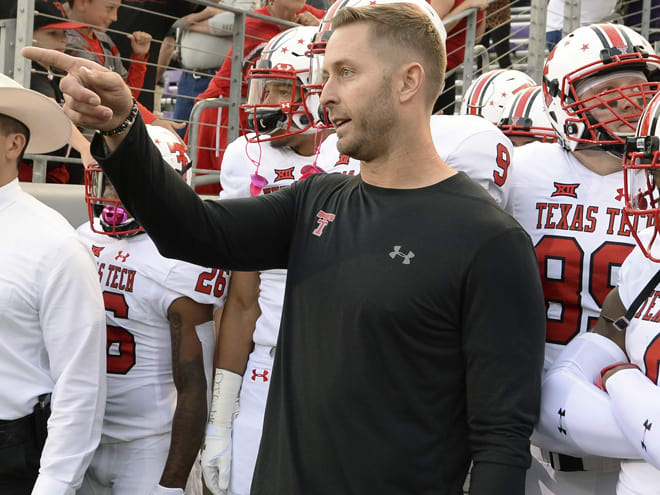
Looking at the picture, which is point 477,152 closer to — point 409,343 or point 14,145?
point 409,343

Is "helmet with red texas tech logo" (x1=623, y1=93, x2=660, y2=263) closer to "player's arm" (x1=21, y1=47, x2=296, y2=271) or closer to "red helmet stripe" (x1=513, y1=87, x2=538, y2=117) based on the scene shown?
"player's arm" (x1=21, y1=47, x2=296, y2=271)

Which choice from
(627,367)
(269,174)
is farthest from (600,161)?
(269,174)

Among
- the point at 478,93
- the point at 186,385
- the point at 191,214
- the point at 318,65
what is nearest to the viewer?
the point at 191,214

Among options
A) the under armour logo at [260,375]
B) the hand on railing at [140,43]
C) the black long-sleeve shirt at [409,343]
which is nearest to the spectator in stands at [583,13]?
the hand on railing at [140,43]

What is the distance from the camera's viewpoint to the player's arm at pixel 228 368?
3.35 m

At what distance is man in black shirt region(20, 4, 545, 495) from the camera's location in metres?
2.00

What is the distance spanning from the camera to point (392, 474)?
2029 millimetres

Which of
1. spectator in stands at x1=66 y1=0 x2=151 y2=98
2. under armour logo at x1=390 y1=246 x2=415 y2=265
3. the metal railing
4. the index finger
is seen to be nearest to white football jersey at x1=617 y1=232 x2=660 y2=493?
Result: under armour logo at x1=390 y1=246 x2=415 y2=265

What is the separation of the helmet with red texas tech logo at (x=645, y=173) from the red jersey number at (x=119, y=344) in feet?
6.59

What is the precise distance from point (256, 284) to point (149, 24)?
3402 mm

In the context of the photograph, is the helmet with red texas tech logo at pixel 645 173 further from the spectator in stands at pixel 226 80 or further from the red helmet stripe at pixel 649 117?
the spectator in stands at pixel 226 80

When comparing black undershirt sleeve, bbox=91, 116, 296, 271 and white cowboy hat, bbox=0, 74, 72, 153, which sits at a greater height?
white cowboy hat, bbox=0, 74, 72, 153

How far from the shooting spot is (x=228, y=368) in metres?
3.44

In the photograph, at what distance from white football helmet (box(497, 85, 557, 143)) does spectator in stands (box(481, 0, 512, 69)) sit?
7.47 ft
